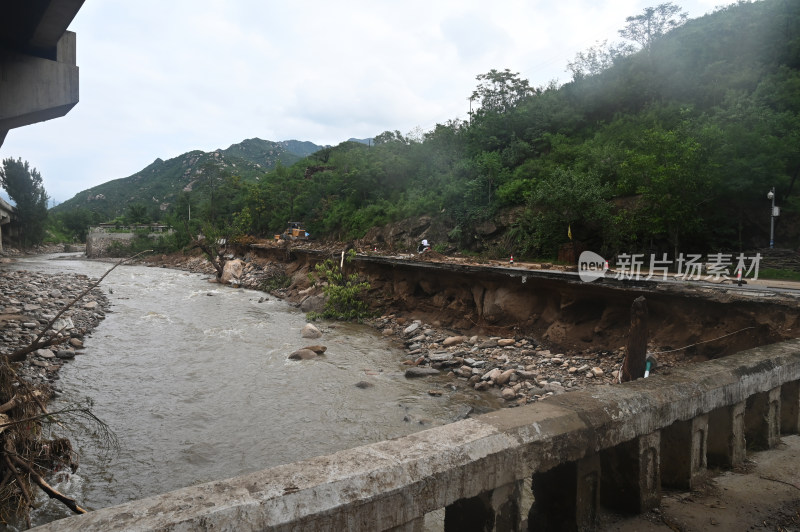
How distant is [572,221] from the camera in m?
20.5

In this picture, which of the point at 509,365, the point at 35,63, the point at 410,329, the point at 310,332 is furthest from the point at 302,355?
the point at 35,63

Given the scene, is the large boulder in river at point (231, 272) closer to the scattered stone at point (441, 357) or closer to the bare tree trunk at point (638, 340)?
the scattered stone at point (441, 357)

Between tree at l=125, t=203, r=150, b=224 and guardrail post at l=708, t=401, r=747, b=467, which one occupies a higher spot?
tree at l=125, t=203, r=150, b=224

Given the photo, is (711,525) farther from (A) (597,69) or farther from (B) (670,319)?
(A) (597,69)

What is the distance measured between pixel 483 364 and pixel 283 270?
2082 centimetres

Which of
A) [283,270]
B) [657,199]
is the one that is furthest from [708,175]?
[283,270]

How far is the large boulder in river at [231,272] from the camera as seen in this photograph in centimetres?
3031

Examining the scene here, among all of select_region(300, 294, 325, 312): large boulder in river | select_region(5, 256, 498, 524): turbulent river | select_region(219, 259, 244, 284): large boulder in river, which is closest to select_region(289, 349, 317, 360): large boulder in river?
select_region(5, 256, 498, 524): turbulent river

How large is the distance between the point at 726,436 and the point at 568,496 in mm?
1734

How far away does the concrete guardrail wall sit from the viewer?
174 centimetres

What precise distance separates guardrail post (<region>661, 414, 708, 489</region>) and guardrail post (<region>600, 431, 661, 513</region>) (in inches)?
12.5

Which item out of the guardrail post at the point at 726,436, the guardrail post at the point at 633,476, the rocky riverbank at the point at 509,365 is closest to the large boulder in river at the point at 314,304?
the rocky riverbank at the point at 509,365

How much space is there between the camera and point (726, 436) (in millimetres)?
3330

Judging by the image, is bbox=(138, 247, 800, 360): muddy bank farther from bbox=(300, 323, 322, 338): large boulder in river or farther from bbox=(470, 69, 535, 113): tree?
bbox=(470, 69, 535, 113): tree
